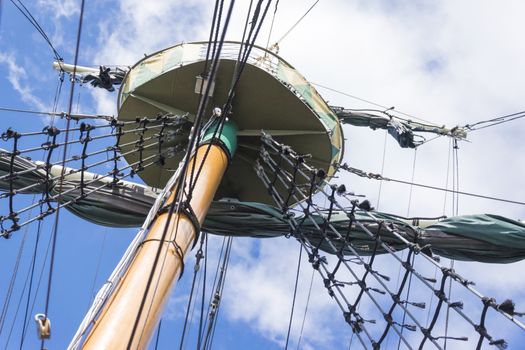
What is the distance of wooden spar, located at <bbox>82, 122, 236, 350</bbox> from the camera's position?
5.01 m

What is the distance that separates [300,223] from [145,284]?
14.0ft

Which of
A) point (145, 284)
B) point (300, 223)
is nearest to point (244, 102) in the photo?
point (300, 223)

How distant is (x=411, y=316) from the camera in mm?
6828

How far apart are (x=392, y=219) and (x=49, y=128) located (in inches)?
193

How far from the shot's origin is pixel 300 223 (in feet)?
31.8

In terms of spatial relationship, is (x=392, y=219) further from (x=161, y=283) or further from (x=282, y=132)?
(x=161, y=283)

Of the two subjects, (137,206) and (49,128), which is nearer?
(49,128)

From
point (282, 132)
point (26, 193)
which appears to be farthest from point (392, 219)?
point (26, 193)

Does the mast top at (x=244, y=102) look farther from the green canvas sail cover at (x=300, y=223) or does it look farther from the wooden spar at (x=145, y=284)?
the wooden spar at (x=145, y=284)

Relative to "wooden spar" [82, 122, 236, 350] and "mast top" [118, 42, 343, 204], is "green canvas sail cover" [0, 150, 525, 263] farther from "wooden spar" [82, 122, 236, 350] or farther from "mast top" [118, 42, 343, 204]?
"wooden spar" [82, 122, 236, 350]

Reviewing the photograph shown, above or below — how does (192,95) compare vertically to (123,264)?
above

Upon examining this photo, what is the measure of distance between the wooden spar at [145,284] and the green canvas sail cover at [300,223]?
1.89 meters

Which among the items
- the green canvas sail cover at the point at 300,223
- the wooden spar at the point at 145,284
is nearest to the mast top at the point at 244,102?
the green canvas sail cover at the point at 300,223

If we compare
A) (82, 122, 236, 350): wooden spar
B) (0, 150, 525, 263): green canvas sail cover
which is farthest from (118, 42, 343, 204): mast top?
(82, 122, 236, 350): wooden spar
